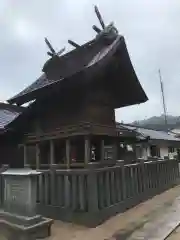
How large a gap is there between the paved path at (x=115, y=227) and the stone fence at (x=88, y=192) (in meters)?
0.22

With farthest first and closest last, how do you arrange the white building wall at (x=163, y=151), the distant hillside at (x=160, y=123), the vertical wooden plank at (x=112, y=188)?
1. the distant hillside at (x=160, y=123)
2. the white building wall at (x=163, y=151)
3. the vertical wooden plank at (x=112, y=188)

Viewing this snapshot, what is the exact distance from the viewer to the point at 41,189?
739 cm

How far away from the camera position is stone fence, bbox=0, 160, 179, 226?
6.21 meters

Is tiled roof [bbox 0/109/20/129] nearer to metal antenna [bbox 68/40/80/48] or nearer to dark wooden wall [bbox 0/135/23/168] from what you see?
dark wooden wall [bbox 0/135/23/168]

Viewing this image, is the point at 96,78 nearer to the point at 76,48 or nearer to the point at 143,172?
the point at 76,48

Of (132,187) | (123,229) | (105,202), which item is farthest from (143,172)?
(123,229)

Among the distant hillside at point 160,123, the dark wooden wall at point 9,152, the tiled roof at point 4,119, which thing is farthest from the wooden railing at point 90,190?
the distant hillside at point 160,123

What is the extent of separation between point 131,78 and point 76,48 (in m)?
2.39

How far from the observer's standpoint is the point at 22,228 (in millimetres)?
4816

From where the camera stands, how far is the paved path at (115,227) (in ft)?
17.6

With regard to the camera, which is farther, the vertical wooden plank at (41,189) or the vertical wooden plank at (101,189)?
the vertical wooden plank at (41,189)

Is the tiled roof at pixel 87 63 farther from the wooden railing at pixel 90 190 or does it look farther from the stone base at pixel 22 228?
the stone base at pixel 22 228

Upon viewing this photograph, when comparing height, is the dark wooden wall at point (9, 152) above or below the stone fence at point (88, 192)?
above

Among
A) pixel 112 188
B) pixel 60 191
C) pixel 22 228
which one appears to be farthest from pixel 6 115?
pixel 22 228
